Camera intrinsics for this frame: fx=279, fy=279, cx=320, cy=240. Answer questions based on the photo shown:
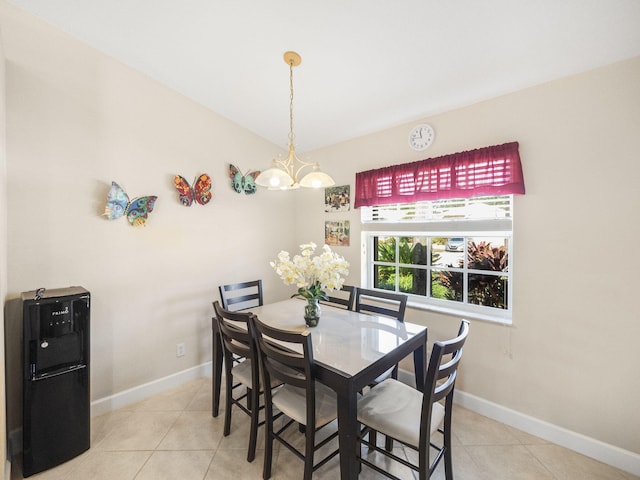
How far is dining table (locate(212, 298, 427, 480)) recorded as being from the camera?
4.29 feet

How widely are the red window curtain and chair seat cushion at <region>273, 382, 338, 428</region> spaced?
174cm

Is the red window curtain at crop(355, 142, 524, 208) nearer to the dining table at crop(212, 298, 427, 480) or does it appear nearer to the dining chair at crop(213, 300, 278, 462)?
the dining table at crop(212, 298, 427, 480)

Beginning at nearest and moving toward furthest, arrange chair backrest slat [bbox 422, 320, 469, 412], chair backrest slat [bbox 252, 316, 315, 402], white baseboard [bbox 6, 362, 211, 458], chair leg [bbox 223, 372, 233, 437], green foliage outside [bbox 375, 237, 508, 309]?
chair backrest slat [bbox 422, 320, 469, 412]
chair backrest slat [bbox 252, 316, 315, 402]
white baseboard [bbox 6, 362, 211, 458]
chair leg [bbox 223, 372, 233, 437]
green foliage outside [bbox 375, 237, 508, 309]

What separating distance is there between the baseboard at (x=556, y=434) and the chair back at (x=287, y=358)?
5.12 ft

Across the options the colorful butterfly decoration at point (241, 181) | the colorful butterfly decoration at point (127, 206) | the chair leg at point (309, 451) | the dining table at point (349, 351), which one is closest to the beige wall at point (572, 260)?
the dining table at point (349, 351)

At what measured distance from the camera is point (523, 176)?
6.51 ft

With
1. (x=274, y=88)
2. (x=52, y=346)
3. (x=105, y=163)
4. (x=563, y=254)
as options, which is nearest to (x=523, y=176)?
(x=563, y=254)

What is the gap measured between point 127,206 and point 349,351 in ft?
6.84

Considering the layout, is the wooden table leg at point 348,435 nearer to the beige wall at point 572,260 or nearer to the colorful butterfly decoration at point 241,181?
the beige wall at point 572,260

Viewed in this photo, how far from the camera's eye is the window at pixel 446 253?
2.20 metres

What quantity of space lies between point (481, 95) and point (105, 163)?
294 cm

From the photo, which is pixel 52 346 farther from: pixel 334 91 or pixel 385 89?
pixel 385 89

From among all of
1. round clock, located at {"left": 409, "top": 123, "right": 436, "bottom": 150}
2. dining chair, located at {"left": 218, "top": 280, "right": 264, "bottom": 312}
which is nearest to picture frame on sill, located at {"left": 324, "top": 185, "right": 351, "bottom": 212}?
round clock, located at {"left": 409, "top": 123, "right": 436, "bottom": 150}

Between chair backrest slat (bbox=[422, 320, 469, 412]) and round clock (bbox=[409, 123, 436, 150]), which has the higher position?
round clock (bbox=[409, 123, 436, 150])
